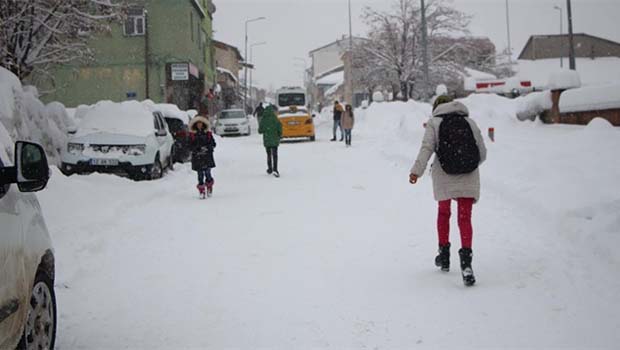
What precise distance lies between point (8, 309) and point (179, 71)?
104 ft

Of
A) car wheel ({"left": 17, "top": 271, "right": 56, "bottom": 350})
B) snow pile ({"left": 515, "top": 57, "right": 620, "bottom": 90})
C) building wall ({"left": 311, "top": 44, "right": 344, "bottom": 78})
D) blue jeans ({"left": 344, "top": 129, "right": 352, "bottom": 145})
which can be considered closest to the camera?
car wheel ({"left": 17, "top": 271, "right": 56, "bottom": 350})

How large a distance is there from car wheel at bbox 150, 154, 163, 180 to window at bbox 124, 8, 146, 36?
21.8 m

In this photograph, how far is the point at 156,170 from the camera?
571 inches

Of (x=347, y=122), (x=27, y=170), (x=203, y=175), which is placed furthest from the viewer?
(x=347, y=122)

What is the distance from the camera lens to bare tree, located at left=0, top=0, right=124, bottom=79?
45.4ft

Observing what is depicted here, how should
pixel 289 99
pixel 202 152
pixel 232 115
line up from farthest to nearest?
1. pixel 289 99
2. pixel 232 115
3. pixel 202 152

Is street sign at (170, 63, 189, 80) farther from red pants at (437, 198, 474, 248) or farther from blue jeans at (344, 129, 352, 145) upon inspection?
red pants at (437, 198, 474, 248)

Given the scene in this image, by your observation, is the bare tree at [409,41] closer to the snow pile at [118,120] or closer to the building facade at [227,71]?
the building facade at [227,71]

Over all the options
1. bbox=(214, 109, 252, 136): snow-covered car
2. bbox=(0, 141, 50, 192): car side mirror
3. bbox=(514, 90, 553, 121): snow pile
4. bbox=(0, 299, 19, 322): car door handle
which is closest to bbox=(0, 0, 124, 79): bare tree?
bbox=(0, 141, 50, 192): car side mirror

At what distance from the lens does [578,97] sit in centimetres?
1933

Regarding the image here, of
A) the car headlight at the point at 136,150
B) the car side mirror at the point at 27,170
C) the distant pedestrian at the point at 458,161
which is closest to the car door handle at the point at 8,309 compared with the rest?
the car side mirror at the point at 27,170

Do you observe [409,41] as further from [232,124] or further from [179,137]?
[179,137]

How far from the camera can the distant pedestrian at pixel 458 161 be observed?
19.0 ft

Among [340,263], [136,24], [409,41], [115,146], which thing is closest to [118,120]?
[115,146]
